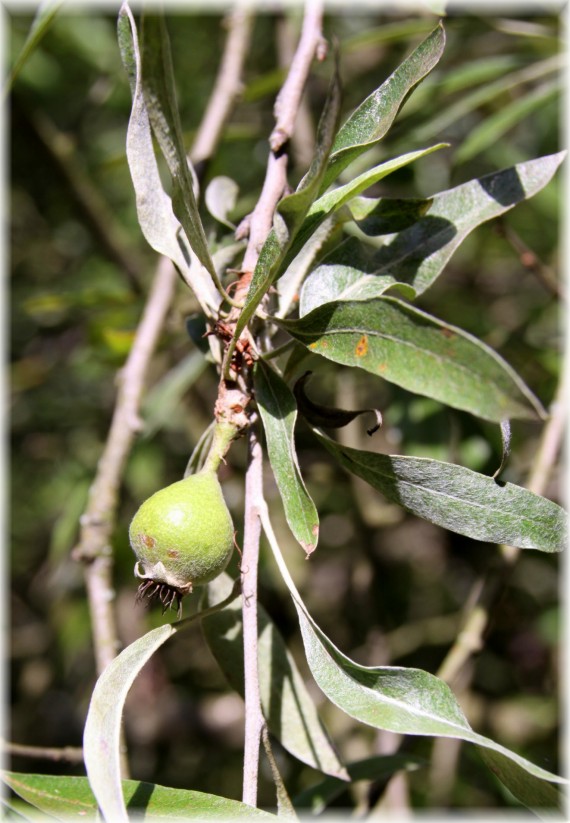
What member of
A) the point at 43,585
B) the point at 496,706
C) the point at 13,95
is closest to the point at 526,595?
the point at 496,706

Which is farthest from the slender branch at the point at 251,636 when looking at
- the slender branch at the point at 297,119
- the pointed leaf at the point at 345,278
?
the slender branch at the point at 297,119

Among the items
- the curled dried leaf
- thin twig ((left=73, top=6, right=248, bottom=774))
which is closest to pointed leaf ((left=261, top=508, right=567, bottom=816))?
the curled dried leaf

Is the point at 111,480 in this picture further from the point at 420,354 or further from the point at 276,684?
the point at 420,354

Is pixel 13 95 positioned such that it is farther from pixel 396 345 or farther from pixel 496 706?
pixel 496 706

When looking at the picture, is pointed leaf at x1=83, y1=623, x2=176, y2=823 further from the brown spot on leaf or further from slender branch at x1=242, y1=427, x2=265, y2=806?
the brown spot on leaf

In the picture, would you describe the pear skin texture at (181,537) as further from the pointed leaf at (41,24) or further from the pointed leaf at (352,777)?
the pointed leaf at (41,24)

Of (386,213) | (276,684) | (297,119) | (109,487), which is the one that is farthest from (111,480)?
(297,119)
